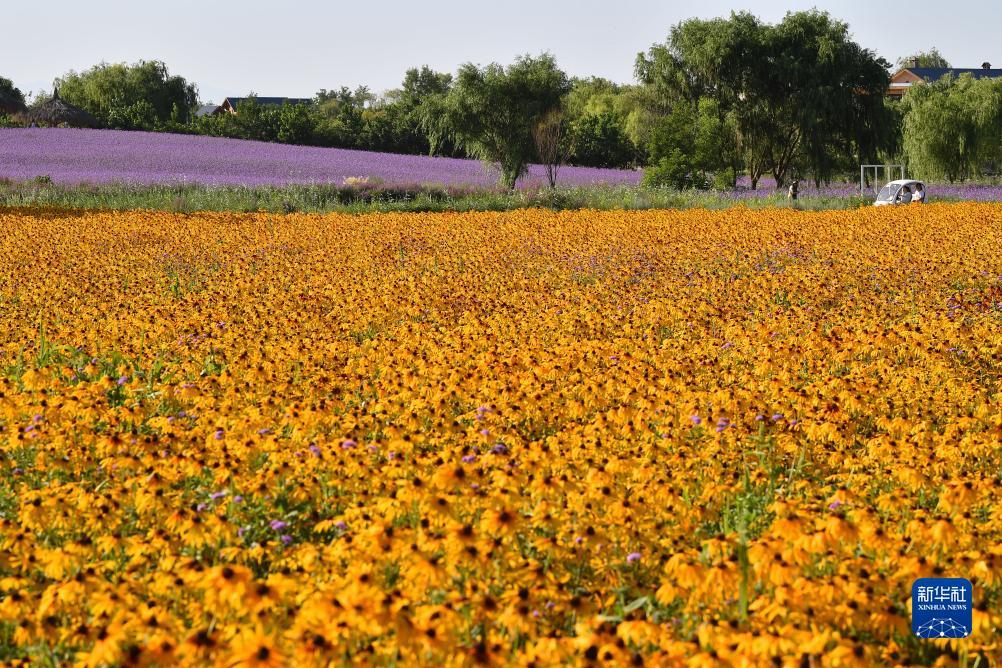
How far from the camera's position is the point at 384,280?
13.2 meters

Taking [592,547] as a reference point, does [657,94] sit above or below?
above

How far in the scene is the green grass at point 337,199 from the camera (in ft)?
86.9

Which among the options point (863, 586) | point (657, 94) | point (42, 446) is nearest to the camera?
point (863, 586)

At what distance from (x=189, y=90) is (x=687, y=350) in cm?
8940

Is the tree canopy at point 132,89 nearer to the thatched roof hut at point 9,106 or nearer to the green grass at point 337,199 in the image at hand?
the thatched roof hut at point 9,106

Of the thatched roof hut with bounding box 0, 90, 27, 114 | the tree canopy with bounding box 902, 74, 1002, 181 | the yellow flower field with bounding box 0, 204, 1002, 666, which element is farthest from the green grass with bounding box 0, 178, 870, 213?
the thatched roof hut with bounding box 0, 90, 27, 114

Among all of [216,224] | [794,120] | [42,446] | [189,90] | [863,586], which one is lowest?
[863,586]

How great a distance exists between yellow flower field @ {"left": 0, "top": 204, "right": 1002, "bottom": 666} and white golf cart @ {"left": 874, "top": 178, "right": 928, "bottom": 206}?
17.1 m

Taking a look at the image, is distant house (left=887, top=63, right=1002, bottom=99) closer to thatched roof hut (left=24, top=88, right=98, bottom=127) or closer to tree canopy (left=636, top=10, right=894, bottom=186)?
tree canopy (left=636, top=10, right=894, bottom=186)

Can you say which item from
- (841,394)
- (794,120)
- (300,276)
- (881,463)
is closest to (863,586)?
(881,463)

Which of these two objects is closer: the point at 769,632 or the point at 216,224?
the point at 769,632

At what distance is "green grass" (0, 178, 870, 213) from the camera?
26500mm

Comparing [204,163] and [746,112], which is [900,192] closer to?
[746,112]

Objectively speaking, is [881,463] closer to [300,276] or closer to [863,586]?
[863,586]
